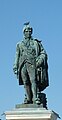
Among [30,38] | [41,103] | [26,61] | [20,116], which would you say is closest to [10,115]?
[20,116]

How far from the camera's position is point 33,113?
12.5 m

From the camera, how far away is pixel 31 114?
41.0 ft

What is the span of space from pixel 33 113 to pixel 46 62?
191 centimetres

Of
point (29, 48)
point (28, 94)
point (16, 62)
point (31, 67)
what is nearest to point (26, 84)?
point (28, 94)

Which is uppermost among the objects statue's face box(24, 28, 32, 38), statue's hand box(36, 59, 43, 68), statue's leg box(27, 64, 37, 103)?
statue's face box(24, 28, 32, 38)

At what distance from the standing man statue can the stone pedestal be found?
19.0 inches

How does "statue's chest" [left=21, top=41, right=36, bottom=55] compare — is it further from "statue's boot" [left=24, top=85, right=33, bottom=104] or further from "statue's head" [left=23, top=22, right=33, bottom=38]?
"statue's boot" [left=24, top=85, right=33, bottom=104]

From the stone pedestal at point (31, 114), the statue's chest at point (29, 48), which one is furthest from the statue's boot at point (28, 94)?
the statue's chest at point (29, 48)

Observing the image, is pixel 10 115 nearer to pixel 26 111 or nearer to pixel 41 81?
pixel 26 111

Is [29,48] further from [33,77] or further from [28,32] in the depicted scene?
[33,77]

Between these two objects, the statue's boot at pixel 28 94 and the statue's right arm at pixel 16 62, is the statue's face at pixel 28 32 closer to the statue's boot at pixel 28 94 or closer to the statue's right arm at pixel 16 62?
the statue's right arm at pixel 16 62

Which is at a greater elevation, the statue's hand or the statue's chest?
the statue's chest

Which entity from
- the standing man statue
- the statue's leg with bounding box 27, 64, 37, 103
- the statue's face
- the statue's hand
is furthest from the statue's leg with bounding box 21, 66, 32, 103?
the statue's face

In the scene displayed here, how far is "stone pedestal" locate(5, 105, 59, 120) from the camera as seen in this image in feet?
40.7
